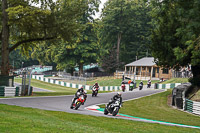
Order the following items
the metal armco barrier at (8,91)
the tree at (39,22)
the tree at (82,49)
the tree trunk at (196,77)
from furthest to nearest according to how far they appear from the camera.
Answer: the tree at (82,49) < the tree trunk at (196,77) < the tree at (39,22) < the metal armco barrier at (8,91)

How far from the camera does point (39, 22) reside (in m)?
29.5

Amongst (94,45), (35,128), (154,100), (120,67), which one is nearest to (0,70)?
(154,100)

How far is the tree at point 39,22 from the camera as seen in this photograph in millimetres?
27141

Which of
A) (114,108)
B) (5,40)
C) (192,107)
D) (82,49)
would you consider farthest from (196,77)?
(82,49)

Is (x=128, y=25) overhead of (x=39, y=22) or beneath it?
overhead

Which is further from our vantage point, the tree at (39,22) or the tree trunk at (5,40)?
the tree trunk at (5,40)

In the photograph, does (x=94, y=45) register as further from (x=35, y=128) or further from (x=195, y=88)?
(x=35, y=128)

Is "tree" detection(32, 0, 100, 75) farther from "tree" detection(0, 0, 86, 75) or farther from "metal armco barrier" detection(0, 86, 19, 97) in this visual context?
"metal armco barrier" detection(0, 86, 19, 97)

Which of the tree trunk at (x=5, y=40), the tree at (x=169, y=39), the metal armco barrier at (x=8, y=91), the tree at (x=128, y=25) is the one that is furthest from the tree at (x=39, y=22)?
the tree at (x=128, y=25)

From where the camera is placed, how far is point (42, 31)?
3100 cm

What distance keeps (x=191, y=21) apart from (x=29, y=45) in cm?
2049

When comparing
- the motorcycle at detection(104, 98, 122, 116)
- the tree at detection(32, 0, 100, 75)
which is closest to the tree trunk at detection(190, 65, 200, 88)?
the motorcycle at detection(104, 98, 122, 116)

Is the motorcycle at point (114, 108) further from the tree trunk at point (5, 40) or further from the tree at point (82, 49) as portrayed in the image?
the tree at point (82, 49)

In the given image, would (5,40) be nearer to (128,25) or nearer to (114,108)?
(114,108)
